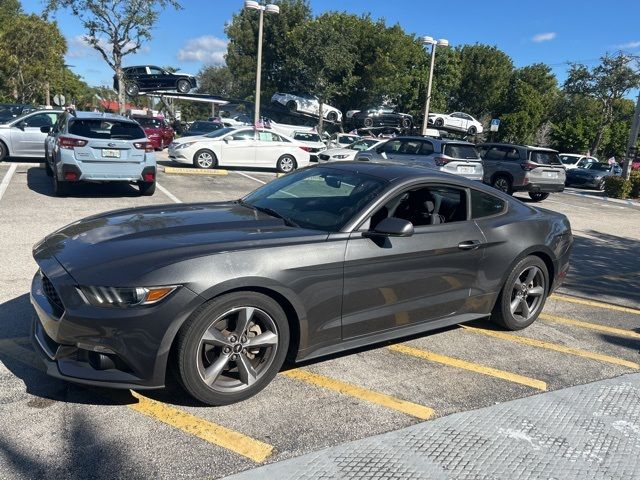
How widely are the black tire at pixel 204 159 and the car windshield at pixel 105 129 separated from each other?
619cm

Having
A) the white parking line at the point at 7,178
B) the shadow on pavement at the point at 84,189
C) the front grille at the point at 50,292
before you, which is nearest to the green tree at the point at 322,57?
the white parking line at the point at 7,178

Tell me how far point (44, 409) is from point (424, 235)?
273 cm

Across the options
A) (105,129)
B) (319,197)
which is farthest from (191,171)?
(319,197)

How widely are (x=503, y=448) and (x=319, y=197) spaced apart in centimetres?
219

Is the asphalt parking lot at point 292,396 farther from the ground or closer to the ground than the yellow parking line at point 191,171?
closer to the ground

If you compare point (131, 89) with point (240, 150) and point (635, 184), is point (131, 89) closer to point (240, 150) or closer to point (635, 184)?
point (240, 150)

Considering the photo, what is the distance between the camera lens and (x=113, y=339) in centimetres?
287

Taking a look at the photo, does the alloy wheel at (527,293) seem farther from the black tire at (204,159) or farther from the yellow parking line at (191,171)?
the black tire at (204,159)

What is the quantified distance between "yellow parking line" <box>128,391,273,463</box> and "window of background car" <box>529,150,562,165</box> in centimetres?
1537

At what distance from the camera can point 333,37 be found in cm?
3559

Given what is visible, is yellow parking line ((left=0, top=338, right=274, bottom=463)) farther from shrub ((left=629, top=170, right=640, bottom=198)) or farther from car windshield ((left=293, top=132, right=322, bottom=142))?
shrub ((left=629, top=170, right=640, bottom=198))

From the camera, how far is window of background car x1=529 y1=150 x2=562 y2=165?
16291 mm

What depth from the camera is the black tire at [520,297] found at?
15.2ft

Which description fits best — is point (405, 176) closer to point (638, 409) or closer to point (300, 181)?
point (300, 181)
